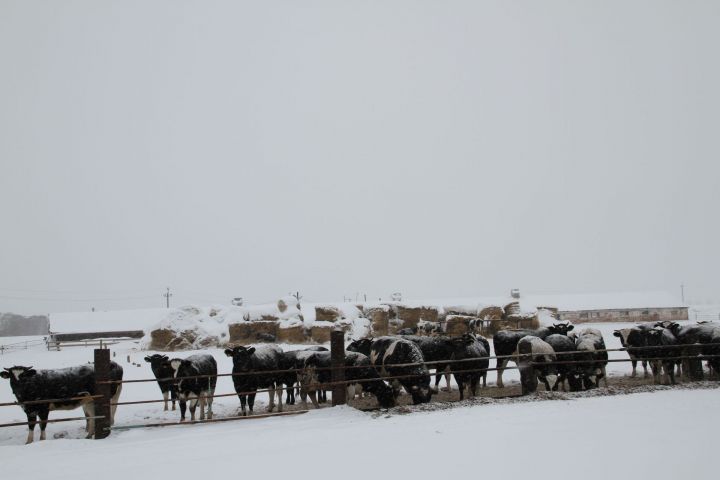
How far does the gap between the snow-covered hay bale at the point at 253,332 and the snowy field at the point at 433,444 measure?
835 inches

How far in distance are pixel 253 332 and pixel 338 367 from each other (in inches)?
888

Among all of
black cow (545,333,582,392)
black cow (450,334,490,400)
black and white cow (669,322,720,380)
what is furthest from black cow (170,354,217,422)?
black and white cow (669,322,720,380)

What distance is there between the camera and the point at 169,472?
7633mm

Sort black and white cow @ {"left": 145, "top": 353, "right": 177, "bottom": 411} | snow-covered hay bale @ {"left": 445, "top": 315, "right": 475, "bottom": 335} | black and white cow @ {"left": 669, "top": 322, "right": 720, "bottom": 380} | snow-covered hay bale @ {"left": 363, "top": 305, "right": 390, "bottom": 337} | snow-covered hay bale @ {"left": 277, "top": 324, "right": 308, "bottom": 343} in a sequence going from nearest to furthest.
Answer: black and white cow @ {"left": 145, "top": 353, "right": 177, "bottom": 411} → black and white cow @ {"left": 669, "top": 322, "right": 720, "bottom": 380} → snow-covered hay bale @ {"left": 277, "top": 324, "right": 308, "bottom": 343} → snow-covered hay bale @ {"left": 445, "top": 315, "right": 475, "bottom": 335} → snow-covered hay bale @ {"left": 363, "top": 305, "right": 390, "bottom": 337}

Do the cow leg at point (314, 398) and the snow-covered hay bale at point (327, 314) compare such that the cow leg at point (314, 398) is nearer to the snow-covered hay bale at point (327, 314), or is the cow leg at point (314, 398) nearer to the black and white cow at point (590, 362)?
the black and white cow at point (590, 362)

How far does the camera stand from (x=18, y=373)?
11812 millimetres

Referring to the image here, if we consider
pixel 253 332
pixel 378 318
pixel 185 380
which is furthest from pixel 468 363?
pixel 378 318

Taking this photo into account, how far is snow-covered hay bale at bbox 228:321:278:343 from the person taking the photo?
3334 centimetres

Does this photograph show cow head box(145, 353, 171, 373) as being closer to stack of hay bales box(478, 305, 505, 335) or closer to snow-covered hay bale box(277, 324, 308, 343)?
snow-covered hay bale box(277, 324, 308, 343)

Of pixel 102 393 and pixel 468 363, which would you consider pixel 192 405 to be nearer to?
pixel 102 393

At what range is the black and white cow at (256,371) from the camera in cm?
1305

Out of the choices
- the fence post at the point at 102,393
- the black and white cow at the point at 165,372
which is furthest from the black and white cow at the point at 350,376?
the fence post at the point at 102,393

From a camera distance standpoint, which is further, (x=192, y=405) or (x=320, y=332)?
(x=320, y=332)

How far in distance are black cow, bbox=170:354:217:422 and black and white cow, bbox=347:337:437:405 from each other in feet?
14.5
